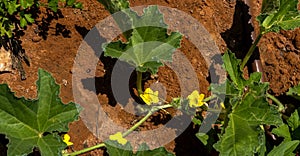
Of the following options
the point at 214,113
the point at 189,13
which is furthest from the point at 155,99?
the point at 189,13

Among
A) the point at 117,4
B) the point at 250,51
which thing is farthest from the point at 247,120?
the point at 117,4

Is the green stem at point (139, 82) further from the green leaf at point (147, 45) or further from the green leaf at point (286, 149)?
the green leaf at point (286, 149)

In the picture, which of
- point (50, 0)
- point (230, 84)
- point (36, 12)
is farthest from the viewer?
point (36, 12)

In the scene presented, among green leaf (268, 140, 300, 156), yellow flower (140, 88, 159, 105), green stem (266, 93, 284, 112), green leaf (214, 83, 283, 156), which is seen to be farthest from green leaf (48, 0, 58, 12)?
green leaf (268, 140, 300, 156)

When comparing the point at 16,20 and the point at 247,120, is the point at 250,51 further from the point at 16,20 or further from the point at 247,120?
the point at 16,20

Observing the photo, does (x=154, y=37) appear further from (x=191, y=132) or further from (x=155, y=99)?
(x=191, y=132)

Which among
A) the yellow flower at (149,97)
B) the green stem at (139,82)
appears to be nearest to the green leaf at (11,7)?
the green stem at (139,82)
